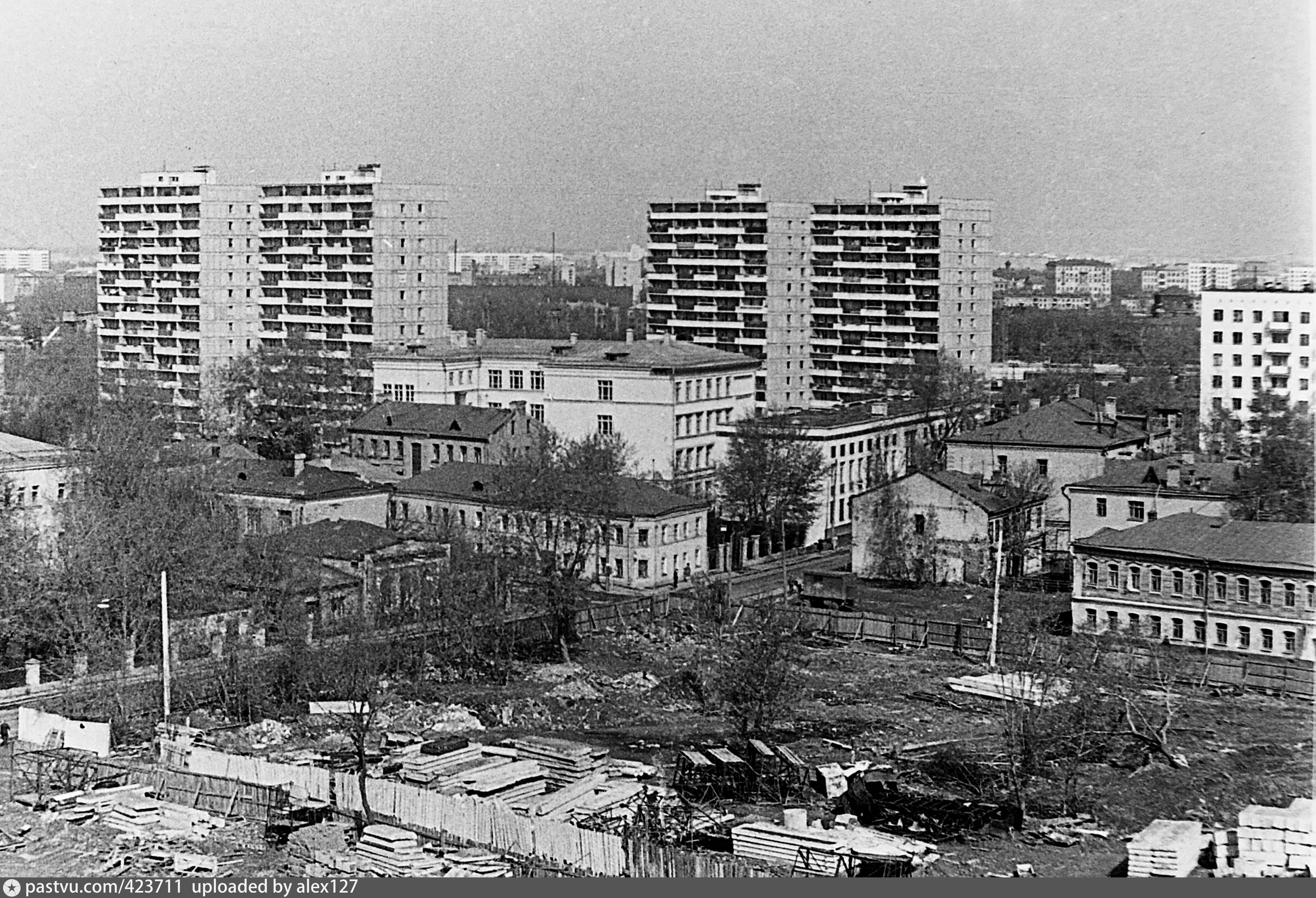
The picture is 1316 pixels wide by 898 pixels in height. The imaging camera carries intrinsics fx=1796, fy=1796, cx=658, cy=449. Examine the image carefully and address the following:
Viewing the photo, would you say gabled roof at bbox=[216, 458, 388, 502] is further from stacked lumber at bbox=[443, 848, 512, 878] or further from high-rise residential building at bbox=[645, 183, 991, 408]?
high-rise residential building at bbox=[645, 183, 991, 408]

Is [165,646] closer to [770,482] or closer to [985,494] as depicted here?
[985,494]

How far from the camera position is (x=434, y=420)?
34.4 metres

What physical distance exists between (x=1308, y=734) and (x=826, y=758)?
16.9 ft

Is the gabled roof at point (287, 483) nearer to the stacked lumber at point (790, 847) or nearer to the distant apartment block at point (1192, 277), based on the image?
the stacked lumber at point (790, 847)

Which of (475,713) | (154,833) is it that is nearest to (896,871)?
(154,833)

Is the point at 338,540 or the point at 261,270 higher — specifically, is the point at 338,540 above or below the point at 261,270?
below

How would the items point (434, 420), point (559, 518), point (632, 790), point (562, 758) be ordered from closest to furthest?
point (632, 790), point (562, 758), point (559, 518), point (434, 420)

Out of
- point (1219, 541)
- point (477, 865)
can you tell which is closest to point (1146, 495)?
point (1219, 541)

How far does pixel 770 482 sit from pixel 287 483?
8.09m

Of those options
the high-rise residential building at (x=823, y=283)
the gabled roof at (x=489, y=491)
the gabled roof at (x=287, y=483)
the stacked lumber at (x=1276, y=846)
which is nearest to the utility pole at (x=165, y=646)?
the gabled roof at (x=489, y=491)

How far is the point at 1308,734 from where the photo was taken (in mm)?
18016

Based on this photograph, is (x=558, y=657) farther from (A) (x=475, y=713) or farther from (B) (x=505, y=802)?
(B) (x=505, y=802)

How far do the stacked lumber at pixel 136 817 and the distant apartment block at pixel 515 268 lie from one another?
241 ft

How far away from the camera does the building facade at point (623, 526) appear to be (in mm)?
27016
